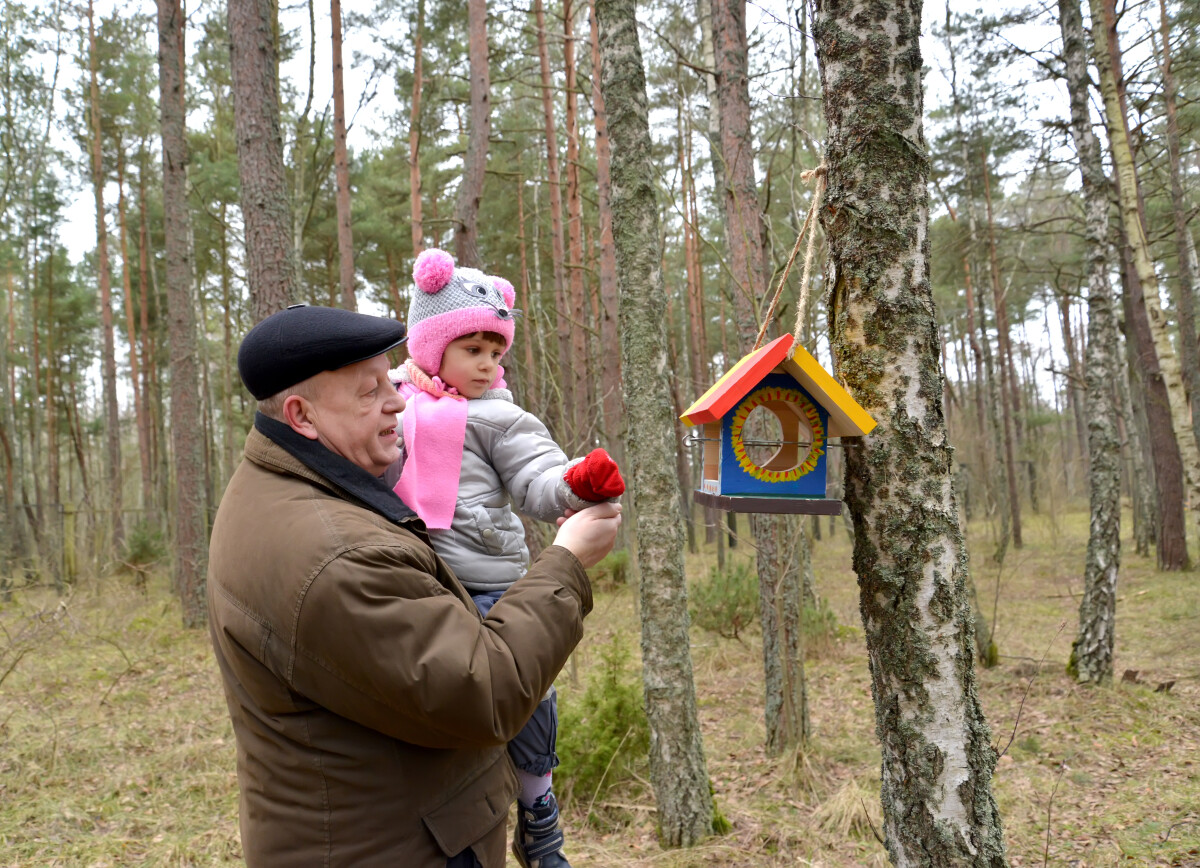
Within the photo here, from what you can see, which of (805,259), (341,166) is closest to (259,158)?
(805,259)

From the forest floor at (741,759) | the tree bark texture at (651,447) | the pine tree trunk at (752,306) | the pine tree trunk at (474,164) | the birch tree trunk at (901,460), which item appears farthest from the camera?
the pine tree trunk at (474,164)

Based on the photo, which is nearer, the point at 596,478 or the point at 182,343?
the point at 596,478

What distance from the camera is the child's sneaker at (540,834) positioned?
215cm

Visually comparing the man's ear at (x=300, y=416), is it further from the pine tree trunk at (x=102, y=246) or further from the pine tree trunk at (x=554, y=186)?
the pine tree trunk at (x=102, y=246)

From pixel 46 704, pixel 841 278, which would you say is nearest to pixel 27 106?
pixel 46 704

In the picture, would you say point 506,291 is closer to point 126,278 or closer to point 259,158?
point 259,158

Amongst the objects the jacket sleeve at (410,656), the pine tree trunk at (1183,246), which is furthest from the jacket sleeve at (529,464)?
the pine tree trunk at (1183,246)

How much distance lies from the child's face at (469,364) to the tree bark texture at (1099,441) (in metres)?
6.16

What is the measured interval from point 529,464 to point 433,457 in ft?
0.75

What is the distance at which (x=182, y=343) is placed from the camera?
9.69 meters

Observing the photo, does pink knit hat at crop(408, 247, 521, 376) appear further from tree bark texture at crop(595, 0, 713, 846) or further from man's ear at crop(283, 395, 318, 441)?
tree bark texture at crop(595, 0, 713, 846)

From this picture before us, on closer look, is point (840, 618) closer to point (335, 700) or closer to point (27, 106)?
point (335, 700)

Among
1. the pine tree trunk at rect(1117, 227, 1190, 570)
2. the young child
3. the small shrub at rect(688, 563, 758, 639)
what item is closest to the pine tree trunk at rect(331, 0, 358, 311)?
the small shrub at rect(688, 563, 758, 639)

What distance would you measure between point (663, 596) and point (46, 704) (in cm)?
596
